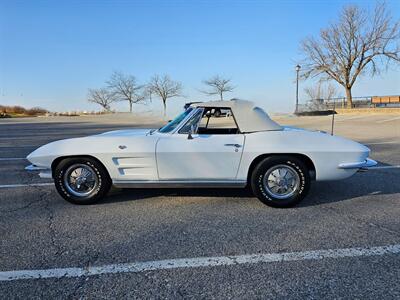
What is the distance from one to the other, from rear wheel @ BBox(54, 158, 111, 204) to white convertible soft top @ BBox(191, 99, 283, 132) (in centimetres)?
174

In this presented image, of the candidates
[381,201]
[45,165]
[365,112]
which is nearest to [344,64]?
[365,112]

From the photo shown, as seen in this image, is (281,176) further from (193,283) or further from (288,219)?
(193,283)

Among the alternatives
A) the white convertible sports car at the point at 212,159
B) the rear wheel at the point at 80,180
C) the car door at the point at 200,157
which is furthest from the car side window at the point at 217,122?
the rear wheel at the point at 80,180

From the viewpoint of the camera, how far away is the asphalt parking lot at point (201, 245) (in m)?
2.35

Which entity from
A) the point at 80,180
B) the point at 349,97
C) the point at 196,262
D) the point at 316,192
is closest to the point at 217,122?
the point at 316,192

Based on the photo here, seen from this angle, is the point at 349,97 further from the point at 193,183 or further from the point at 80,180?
the point at 80,180

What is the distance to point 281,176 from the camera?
13.3 feet

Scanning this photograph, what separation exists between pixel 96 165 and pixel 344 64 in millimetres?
34778

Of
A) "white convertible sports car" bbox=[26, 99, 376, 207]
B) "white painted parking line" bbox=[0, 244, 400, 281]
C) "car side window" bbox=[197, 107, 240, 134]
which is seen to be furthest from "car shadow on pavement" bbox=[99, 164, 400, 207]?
"white painted parking line" bbox=[0, 244, 400, 281]

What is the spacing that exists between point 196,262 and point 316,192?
2.76 metres

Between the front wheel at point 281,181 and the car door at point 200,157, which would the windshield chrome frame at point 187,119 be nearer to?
the car door at point 200,157

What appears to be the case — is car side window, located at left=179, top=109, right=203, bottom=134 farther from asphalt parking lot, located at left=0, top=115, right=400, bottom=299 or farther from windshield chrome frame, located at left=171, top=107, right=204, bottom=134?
asphalt parking lot, located at left=0, top=115, right=400, bottom=299

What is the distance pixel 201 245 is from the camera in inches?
120

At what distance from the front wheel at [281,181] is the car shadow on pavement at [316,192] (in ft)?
0.92
